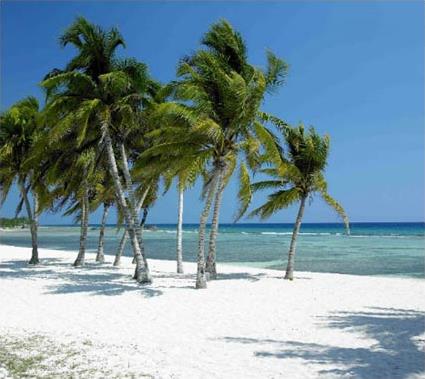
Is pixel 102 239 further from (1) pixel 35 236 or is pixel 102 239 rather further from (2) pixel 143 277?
(2) pixel 143 277

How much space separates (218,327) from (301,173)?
8.94 meters

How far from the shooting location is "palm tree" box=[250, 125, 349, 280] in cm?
1619

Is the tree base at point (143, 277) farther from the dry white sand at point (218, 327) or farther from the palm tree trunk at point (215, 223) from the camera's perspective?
the palm tree trunk at point (215, 223)

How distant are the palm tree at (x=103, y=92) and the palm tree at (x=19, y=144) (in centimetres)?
501

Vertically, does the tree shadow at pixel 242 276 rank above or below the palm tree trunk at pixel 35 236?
below

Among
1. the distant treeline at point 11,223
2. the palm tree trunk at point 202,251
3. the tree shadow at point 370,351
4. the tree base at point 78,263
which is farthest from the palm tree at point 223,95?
the distant treeline at point 11,223

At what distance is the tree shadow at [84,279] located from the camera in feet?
43.0

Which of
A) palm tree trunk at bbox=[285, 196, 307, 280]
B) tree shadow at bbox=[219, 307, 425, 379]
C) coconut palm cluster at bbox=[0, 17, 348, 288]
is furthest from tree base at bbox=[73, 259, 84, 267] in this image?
tree shadow at bbox=[219, 307, 425, 379]

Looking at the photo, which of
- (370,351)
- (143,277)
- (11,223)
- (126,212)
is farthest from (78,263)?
(11,223)

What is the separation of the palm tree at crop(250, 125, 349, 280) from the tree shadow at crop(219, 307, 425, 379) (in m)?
6.92

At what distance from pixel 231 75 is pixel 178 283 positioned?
701cm

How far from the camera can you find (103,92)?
14766 millimetres

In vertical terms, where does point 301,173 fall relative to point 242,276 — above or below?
above

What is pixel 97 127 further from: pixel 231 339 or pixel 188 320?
pixel 231 339
